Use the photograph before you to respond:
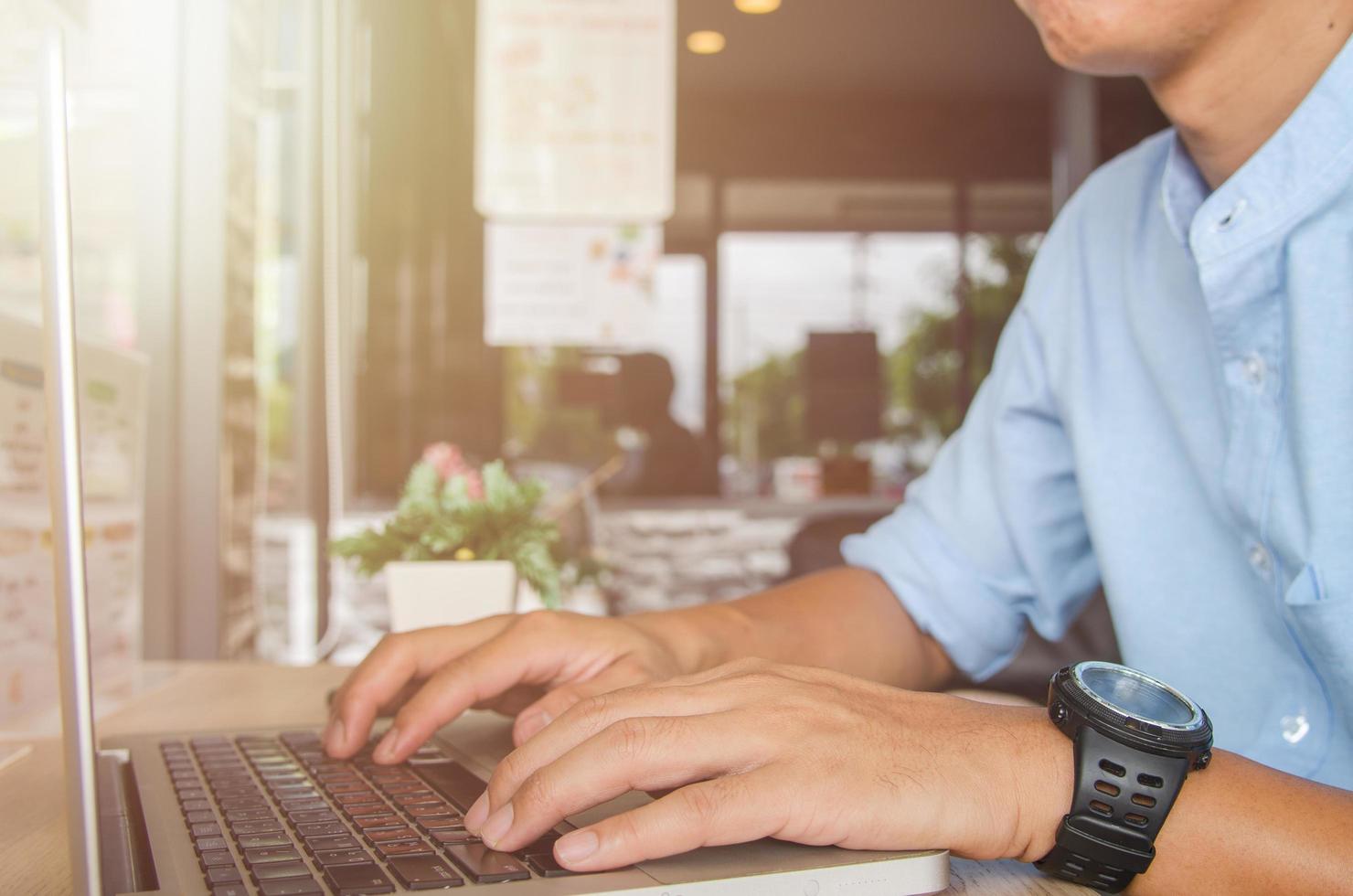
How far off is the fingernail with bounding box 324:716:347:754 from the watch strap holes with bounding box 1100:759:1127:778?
15.7 inches

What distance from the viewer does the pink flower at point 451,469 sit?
108 cm

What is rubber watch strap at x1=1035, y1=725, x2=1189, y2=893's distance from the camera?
471 millimetres

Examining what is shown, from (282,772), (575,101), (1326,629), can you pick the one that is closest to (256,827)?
(282,772)

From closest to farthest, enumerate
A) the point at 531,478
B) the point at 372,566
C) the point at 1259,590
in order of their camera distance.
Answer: the point at 1259,590 < the point at 372,566 < the point at 531,478

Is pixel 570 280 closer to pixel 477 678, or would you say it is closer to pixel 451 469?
pixel 451 469

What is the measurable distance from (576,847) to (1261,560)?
1.69 feet

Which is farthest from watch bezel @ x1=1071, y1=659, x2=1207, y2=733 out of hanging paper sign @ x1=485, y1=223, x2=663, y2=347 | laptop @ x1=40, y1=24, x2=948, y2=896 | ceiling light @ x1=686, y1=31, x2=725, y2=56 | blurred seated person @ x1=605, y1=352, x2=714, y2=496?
ceiling light @ x1=686, y1=31, x2=725, y2=56

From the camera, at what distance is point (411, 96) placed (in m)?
3.40

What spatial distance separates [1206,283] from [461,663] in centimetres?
52

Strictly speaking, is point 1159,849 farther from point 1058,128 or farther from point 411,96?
point 1058,128

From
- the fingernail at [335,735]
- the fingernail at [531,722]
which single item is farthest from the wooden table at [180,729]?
the fingernail at [531,722]

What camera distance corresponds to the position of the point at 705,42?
522 cm

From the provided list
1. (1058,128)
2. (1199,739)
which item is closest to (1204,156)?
(1199,739)

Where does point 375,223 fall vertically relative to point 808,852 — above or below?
above
